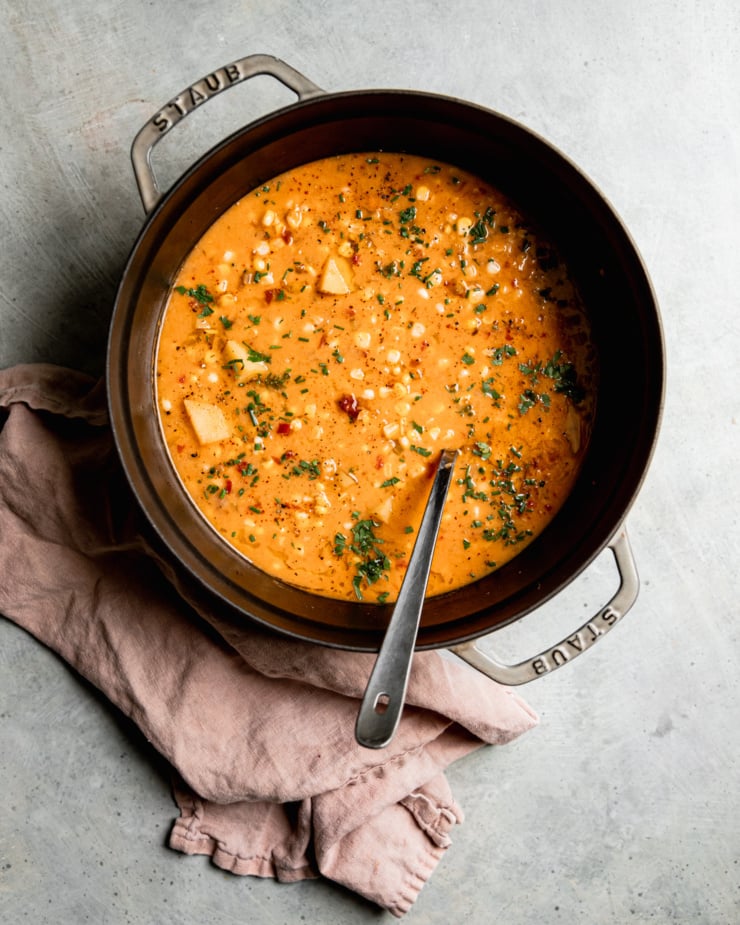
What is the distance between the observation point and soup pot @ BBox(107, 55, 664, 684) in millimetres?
2150

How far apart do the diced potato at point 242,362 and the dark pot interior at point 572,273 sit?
254mm

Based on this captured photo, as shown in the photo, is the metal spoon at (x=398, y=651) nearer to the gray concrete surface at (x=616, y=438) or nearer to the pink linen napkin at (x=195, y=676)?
the pink linen napkin at (x=195, y=676)

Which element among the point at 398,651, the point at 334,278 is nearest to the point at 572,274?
the point at 334,278

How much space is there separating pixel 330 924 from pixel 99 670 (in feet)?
3.45

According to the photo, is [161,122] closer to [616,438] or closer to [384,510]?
[384,510]

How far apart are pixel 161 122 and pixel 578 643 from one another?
1659mm

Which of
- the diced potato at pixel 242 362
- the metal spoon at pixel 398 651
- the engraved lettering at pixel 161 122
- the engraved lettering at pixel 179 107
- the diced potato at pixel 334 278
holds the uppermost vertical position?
the engraved lettering at pixel 179 107

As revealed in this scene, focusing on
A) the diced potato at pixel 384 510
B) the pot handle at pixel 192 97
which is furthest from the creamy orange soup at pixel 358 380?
the pot handle at pixel 192 97

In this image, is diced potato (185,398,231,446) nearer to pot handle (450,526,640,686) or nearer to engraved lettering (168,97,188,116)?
engraved lettering (168,97,188,116)

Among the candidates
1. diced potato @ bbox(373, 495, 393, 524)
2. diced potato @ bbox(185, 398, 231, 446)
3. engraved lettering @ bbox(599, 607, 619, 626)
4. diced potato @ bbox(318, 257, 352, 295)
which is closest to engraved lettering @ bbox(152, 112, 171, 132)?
diced potato @ bbox(318, 257, 352, 295)

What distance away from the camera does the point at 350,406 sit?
2.35 meters

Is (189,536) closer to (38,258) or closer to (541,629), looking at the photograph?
(38,258)

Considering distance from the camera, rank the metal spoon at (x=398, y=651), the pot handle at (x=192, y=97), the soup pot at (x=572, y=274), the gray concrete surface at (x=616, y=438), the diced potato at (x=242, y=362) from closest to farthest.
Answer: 1. the metal spoon at (x=398, y=651)
2. the pot handle at (x=192, y=97)
3. the soup pot at (x=572, y=274)
4. the diced potato at (x=242, y=362)
5. the gray concrete surface at (x=616, y=438)

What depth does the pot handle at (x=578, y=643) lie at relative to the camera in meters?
2.19
